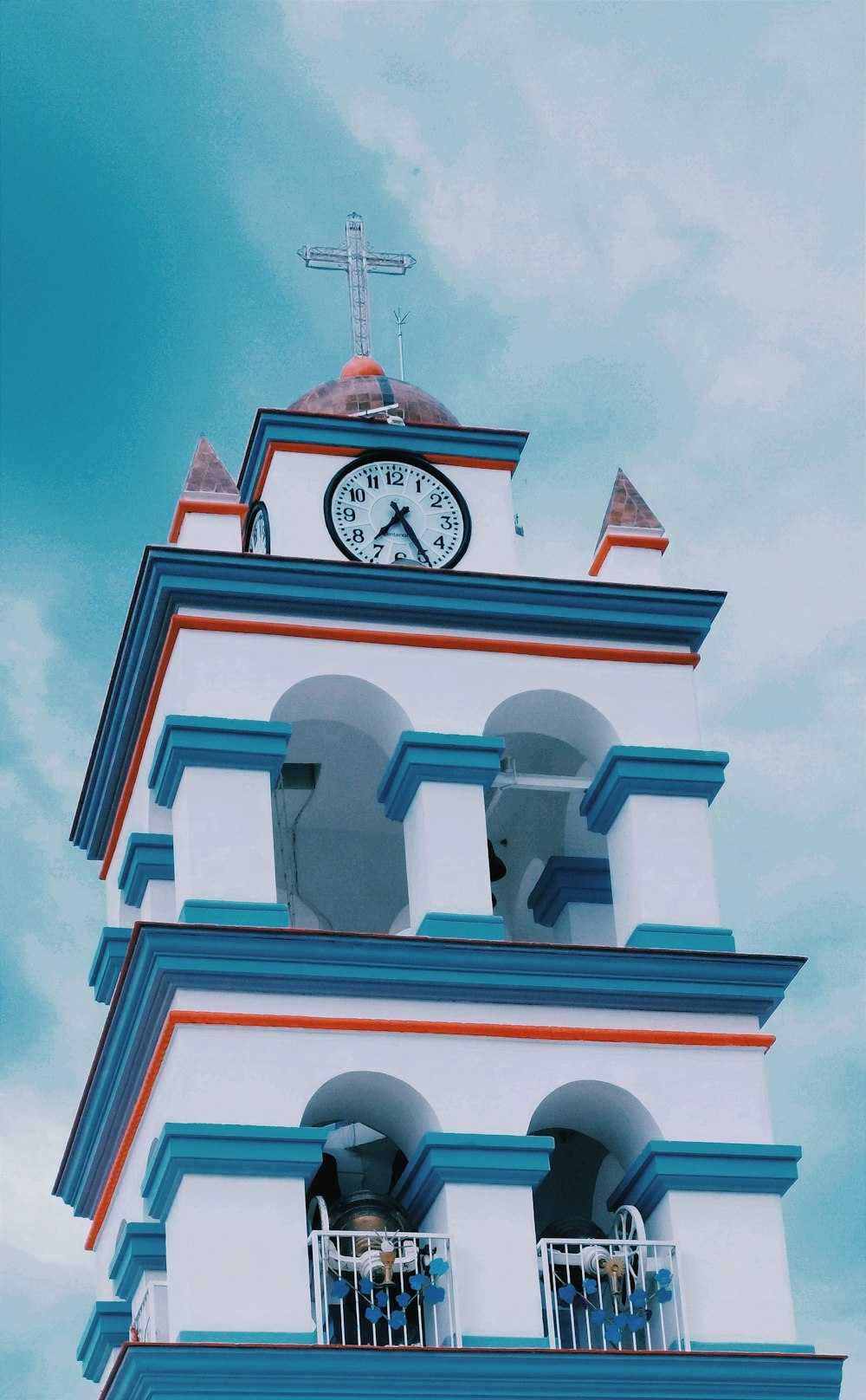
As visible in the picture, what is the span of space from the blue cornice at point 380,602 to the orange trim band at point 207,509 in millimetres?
663

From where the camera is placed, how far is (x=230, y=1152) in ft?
61.0

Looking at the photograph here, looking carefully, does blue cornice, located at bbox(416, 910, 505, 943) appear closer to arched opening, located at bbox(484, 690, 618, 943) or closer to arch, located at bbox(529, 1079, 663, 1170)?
arch, located at bbox(529, 1079, 663, 1170)

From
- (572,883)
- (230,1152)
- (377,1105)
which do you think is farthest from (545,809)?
(230,1152)

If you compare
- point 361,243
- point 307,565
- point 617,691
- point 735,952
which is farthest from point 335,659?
point 361,243

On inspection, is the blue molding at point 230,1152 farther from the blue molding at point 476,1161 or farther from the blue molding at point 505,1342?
the blue molding at point 505,1342

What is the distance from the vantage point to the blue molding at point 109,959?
22641 mm

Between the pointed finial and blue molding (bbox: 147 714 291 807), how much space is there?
10.5 ft

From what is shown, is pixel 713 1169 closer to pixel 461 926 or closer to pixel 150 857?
pixel 461 926

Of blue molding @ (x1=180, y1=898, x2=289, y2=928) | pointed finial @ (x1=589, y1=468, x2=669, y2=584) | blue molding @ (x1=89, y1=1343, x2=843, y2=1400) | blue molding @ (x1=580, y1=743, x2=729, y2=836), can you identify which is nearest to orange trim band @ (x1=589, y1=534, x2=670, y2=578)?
pointed finial @ (x1=589, y1=468, x2=669, y2=584)

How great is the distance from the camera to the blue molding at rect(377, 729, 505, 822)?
20609mm

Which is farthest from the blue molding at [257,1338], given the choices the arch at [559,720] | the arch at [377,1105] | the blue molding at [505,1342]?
the arch at [559,720]

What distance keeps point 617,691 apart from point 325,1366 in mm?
5731

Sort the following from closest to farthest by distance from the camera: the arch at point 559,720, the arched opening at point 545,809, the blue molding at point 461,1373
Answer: the blue molding at point 461,1373
the arch at point 559,720
the arched opening at point 545,809

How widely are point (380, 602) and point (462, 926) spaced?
8.42 feet
